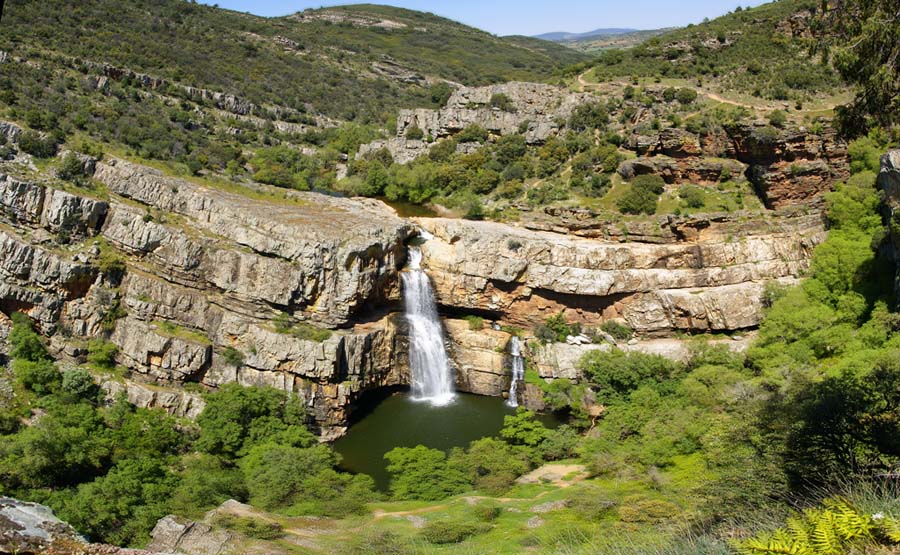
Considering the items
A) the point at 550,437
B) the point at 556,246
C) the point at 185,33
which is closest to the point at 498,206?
the point at 556,246

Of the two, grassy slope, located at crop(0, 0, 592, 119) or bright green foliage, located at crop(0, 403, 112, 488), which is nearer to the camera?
bright green foliage, located at crop(0, 403, 112, 488)

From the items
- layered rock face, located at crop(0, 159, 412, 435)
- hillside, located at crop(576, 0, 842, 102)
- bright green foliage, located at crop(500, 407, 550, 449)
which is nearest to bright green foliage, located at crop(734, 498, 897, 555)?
bright green foliage, located at crop(500, 407, 550, 449)

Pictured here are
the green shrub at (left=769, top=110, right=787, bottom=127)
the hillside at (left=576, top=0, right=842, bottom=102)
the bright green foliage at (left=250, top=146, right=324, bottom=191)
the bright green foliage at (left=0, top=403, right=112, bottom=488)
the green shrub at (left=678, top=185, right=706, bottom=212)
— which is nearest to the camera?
the bright green foliage at (left=0, top=403, right=112, bottom=488)

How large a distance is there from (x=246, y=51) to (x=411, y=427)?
59798mm

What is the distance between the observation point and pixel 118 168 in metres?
34.4

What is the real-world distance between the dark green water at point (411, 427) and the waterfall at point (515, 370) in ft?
2.29

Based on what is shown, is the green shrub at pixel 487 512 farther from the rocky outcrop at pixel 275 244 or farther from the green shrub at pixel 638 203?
the green shrub at pixel 638 203

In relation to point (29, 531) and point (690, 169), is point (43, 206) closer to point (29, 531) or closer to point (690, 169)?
point (29, 531)

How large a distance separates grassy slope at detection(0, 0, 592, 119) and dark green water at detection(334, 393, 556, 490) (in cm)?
3763

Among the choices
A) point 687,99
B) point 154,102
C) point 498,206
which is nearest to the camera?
point 498,206

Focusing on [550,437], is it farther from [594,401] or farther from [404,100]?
[404,100]

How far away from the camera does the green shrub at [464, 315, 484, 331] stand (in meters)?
35.6

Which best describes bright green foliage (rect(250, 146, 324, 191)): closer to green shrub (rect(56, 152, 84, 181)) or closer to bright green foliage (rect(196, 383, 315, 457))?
green shrub (rect(56, 152, 84, 181))

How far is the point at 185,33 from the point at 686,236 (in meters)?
59.7
